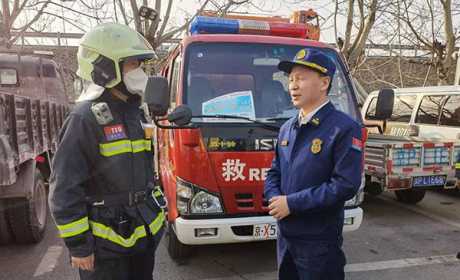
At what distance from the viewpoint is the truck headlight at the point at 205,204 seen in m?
3.22

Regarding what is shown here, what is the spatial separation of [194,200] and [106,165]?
139 cm

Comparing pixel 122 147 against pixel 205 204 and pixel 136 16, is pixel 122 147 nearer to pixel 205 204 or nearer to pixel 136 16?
pixel 205 204

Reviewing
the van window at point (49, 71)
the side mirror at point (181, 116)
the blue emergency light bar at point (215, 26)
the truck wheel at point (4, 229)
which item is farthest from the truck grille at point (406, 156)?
the van window at point (49, 71)

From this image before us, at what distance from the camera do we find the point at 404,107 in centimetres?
741

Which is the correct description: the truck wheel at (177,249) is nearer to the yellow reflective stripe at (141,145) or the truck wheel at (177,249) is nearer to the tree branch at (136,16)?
the yellow reflective stripe at (141,145)

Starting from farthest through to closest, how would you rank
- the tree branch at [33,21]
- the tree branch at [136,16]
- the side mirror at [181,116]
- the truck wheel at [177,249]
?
the tree branch at [33,21] → the tree branch at [136,16] → the truck wheel at [177,249] → the side mirror at [181,116]

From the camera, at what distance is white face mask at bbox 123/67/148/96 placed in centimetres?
198

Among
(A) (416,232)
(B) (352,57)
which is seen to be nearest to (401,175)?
(A) (416,232)

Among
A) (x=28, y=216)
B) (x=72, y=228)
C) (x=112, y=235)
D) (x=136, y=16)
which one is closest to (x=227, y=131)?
(x=112, y=235)

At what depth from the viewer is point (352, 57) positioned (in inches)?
454

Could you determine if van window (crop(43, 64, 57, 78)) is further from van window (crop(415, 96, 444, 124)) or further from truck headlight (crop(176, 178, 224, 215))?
van window (crop(415, 96, 444, 124))

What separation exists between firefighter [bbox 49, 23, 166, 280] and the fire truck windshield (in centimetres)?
142

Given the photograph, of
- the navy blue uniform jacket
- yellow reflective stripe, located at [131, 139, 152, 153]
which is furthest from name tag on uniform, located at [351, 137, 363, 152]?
yellow reflective stripe, located at [131, 139, 152, 153]

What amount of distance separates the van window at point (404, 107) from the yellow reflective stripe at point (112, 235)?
6.47m
